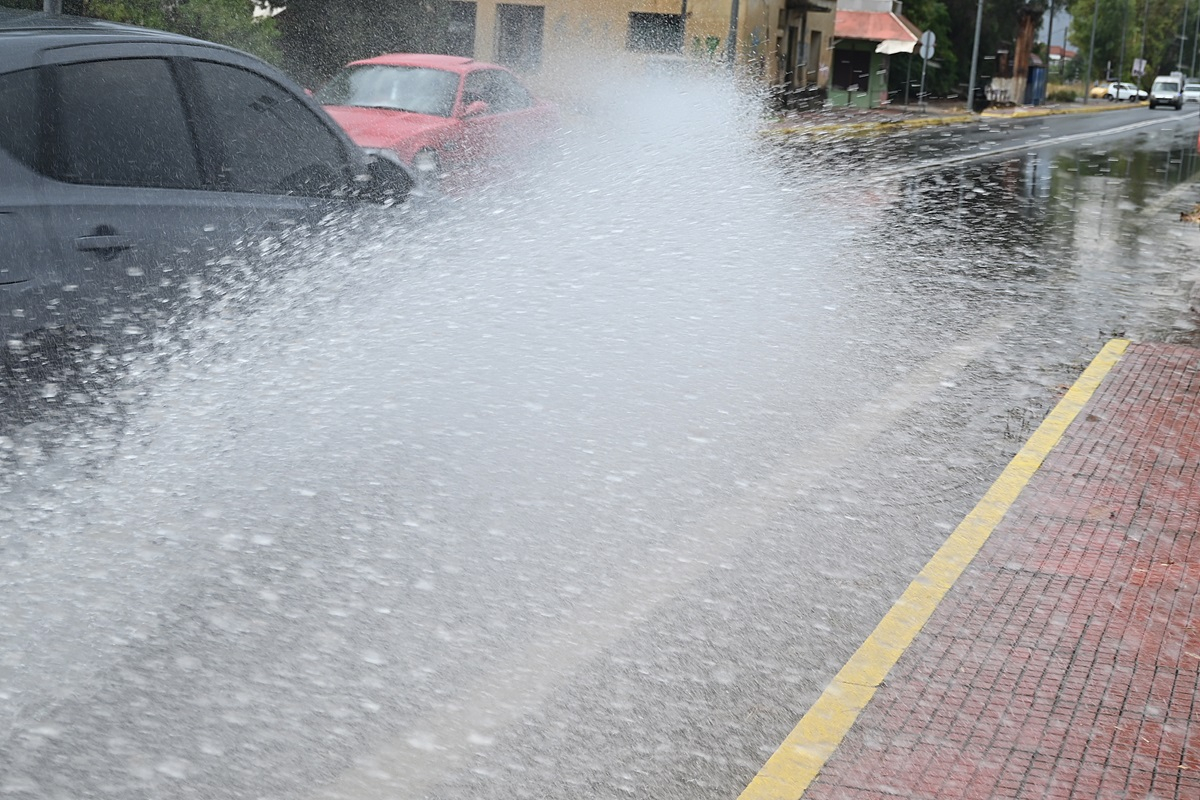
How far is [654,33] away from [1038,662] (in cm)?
4030

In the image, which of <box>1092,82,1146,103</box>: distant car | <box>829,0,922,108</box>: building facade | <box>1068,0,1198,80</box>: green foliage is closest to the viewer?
<box>829,0,922,108</box>: building facade

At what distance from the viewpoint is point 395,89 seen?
1369 cm

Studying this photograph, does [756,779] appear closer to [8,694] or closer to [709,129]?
[8,694]

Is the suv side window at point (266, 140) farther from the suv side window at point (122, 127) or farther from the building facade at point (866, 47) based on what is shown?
the building facade at point (866, 47)

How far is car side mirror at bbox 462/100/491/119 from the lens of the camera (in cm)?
1338

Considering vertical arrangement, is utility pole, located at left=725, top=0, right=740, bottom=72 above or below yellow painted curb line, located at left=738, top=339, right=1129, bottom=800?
above

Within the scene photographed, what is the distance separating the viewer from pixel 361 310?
8.00 meters

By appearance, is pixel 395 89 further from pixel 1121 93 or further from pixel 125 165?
pixel 1121 93

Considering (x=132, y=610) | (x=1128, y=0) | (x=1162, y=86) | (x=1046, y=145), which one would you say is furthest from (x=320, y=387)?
(x=1128, y=0)

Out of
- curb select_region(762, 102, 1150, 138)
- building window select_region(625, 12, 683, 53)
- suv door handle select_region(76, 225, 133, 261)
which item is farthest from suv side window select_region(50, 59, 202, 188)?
building window select_region(625, 12, 683, 53)

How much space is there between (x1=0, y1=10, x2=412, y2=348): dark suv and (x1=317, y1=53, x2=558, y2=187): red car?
6.76 m

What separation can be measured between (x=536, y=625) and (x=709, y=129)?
23595 mm

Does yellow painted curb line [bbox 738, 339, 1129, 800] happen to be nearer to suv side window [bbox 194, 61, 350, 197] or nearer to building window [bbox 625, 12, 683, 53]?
suv side window [bbox 194, 61, 350, 197]

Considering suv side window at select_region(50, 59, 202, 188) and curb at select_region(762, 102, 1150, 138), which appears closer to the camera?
suv side window at select_region(50, 59, 202, 188)
